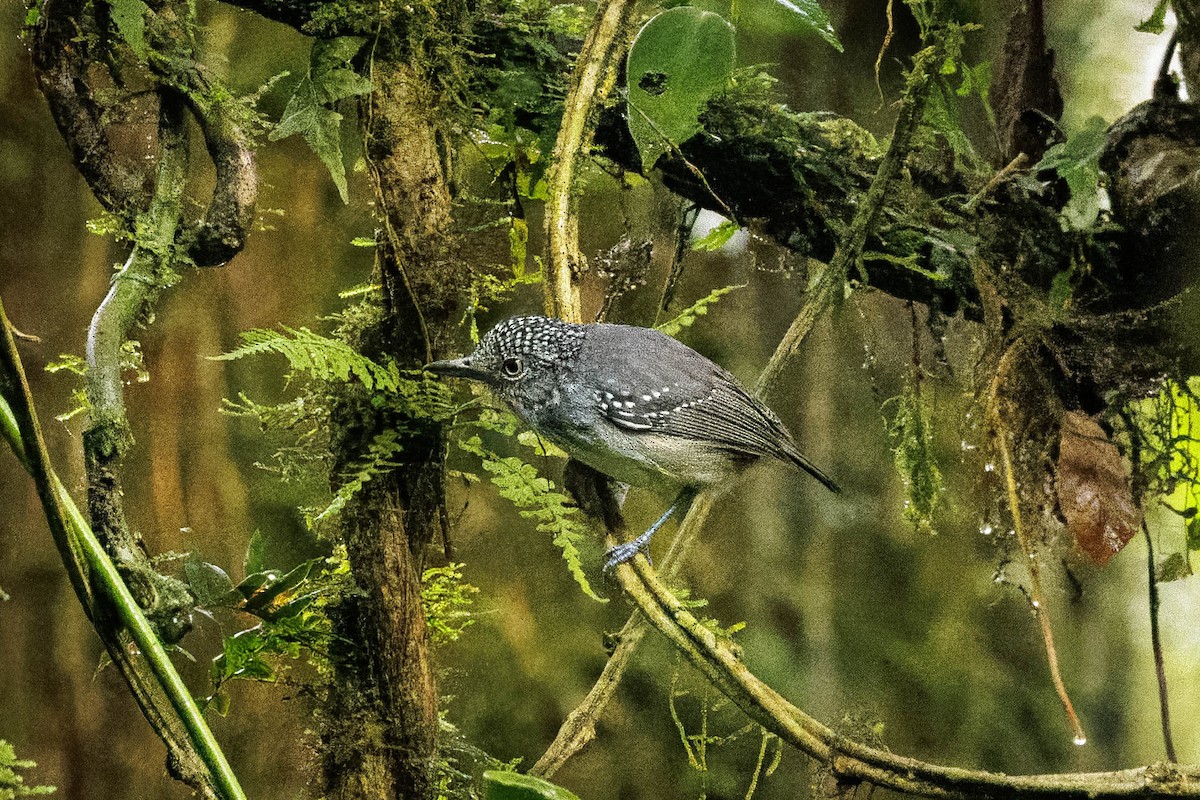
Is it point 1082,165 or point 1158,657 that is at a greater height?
point 1082,165

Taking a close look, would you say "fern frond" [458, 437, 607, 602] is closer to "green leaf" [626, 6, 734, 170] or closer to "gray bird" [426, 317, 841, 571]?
"gray bird" [426, 317, 841, 571]

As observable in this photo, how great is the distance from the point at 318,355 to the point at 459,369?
0.61ft

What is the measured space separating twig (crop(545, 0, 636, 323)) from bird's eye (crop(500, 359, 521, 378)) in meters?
0.11


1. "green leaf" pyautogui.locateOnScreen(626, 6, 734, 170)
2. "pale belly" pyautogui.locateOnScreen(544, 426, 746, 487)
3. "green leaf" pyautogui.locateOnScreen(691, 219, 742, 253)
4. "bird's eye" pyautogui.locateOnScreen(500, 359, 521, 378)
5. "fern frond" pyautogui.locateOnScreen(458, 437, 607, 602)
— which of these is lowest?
"fern frond" pyautogui.locateOnScreen(458, 437, 607, 602)

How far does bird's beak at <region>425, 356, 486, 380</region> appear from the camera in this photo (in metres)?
1.24

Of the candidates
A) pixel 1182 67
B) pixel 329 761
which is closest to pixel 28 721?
pixel 329 761

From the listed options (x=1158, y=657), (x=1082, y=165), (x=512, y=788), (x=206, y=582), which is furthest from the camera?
(x=1158, y=657)

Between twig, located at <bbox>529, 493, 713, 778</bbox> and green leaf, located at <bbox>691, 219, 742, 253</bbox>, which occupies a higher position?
green leaf, located at <bbox>691, 219, 742, 253</bbox>

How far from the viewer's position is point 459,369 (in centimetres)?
124

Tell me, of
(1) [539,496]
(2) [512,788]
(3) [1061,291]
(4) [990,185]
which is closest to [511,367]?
(1) [539,496]

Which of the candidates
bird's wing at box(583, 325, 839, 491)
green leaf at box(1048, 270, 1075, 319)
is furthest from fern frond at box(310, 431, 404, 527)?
green leaf at box(1048, 270, 1075, 319)

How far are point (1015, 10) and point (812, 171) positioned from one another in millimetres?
548

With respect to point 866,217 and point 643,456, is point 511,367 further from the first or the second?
point 866,217

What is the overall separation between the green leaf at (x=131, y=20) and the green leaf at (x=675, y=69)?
64 centimetres
